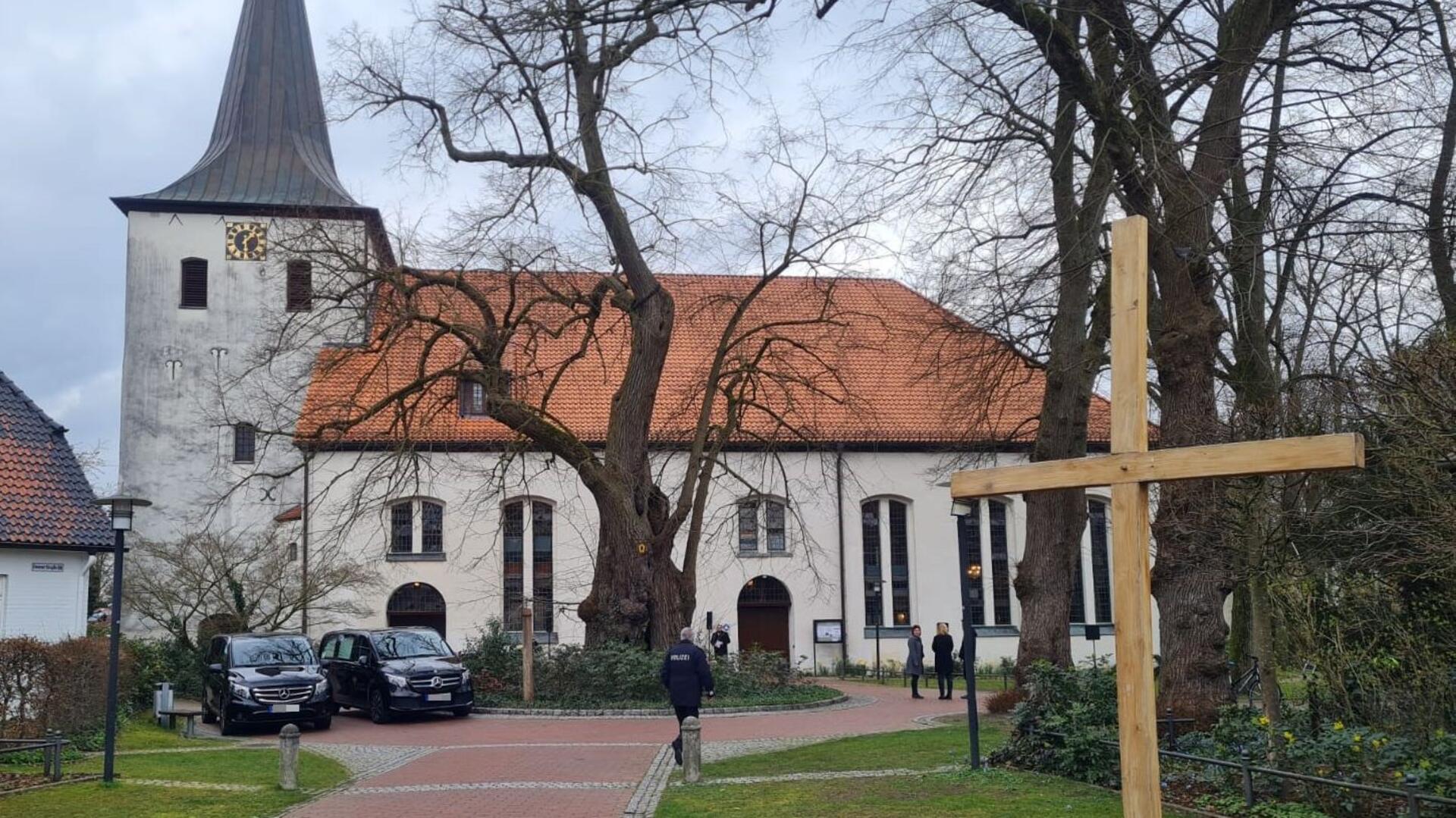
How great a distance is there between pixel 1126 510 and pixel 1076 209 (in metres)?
8.98

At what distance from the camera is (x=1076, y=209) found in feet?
47.3

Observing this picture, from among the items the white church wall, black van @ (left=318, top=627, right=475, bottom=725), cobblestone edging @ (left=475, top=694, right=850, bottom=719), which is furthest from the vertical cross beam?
the white church wall

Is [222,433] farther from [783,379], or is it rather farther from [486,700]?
[783,379]

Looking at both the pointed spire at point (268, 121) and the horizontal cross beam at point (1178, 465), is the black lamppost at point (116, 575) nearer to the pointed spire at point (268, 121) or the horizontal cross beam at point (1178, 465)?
the horizontal cross beam at point (1178, 465)

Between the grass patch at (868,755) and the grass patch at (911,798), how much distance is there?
127 centimetres

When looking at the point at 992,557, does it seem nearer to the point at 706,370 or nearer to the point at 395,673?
the point at 706,370

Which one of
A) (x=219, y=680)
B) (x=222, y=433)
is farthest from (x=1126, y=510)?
(x=222, y=433)

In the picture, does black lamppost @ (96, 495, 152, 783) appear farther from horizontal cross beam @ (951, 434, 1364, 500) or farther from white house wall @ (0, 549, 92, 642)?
horizontal cross beam @ (951, 434, 1364, 500)

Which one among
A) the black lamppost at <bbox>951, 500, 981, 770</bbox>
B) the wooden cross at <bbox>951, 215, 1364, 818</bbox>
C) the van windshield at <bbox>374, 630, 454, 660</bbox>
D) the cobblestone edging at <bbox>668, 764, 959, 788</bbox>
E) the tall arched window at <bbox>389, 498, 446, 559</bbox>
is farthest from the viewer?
the tall arched window at <bbox>389, 498, 446, 559</bbox>

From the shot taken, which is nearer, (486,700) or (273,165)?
(486,700)

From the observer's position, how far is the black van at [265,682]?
20984mm

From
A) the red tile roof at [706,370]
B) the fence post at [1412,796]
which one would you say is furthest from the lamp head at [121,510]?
the fence post at [1412,796]

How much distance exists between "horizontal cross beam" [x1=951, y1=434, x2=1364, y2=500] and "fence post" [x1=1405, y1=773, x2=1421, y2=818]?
3619 millimetres

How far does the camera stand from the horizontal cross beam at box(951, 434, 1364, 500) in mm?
5465
